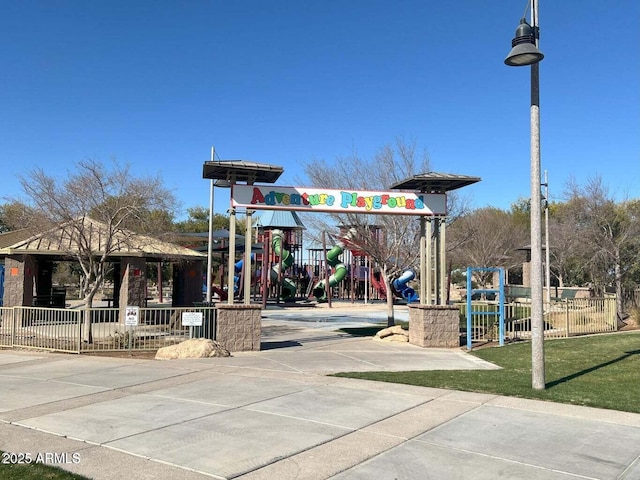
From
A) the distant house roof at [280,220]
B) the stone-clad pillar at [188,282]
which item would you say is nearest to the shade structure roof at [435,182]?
the stone-clad pillar at [188,282]

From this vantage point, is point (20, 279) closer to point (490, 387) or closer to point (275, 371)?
point (275, 371)

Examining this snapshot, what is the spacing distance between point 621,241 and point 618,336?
27.0 feet

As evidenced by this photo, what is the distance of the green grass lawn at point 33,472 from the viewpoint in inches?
183

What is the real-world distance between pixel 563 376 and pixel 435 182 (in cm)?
708

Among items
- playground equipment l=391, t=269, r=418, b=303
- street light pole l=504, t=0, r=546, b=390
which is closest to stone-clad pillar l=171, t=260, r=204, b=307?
street light pole l=504, t=0, r=546, b=390

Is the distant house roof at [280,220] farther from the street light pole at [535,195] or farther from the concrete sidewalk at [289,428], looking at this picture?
the street light pole at [535,195]

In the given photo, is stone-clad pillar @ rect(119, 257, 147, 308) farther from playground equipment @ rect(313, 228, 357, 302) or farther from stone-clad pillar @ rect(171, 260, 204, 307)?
playground equipment @ rect(313, 228, 357, 302)

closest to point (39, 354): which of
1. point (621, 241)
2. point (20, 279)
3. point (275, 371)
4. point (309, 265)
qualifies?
point (275, 371)

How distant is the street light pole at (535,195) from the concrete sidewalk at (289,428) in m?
1.04

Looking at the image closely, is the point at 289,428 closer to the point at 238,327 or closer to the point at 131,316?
the point at 238,327

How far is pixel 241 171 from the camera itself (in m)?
14.2

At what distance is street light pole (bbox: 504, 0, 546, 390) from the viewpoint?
877 cm

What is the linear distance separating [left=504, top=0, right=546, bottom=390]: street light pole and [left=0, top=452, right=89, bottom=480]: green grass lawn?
697 cm

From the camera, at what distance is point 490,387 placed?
9117 mm
